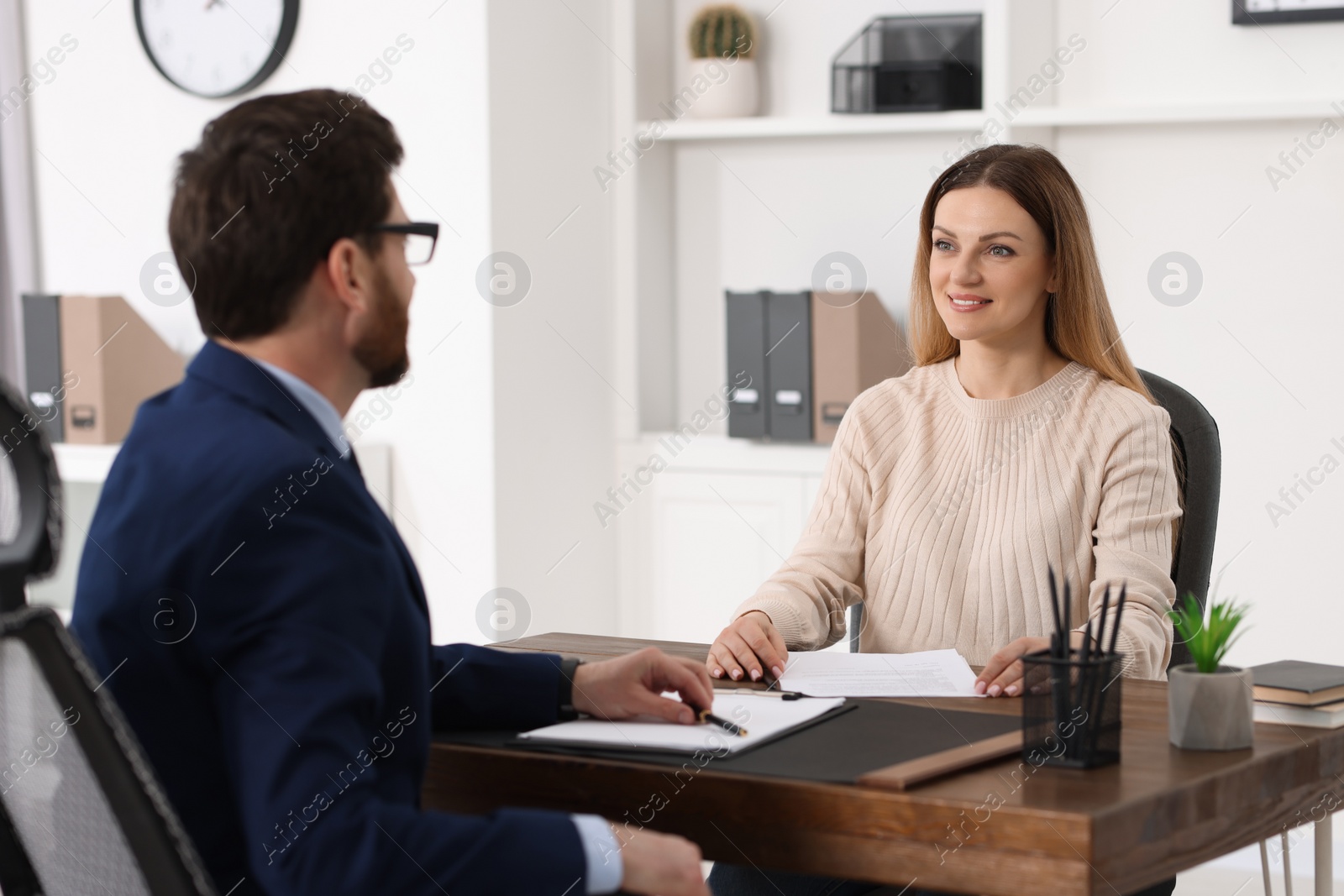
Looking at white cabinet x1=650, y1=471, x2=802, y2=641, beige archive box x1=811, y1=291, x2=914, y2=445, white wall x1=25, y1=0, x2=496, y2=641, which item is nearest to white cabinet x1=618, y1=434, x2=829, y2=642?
white cabinet x1=650, y1=471, x2=802, y2=641

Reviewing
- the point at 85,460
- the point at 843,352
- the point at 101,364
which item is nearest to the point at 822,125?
the point at 843,352

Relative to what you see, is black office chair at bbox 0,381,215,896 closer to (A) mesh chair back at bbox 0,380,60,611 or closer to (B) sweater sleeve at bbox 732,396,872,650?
(A) mesh chair back at bbox 0,380,60,611

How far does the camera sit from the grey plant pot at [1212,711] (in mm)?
1336

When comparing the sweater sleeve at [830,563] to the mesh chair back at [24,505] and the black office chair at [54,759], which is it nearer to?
the black office chair at [54,759]

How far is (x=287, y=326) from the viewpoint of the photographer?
49.2 inches

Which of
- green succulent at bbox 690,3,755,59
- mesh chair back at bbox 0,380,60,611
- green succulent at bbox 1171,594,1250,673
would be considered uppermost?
green succulent at bbox 690,3,755,59

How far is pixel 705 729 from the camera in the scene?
4.70 ft

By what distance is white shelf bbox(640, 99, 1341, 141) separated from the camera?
312 centimetres

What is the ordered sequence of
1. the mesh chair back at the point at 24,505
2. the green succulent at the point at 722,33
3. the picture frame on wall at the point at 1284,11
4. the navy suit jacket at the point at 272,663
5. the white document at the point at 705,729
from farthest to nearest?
the green succulent at the point at 722,33 < the picture frame on wall at the point at 1284,11 < the white document at the point at 705,729 < the navy suit jacket at the point at 272,663 < the mesh chair back at the point at 24,505

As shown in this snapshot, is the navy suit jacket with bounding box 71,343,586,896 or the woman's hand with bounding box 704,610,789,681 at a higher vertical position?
the navy suit jacket with bounding box 71,343,586,896

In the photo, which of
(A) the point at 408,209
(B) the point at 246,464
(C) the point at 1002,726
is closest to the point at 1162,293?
(A) the point at 408,209

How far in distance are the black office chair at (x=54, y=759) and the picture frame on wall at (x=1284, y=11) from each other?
2.99 m

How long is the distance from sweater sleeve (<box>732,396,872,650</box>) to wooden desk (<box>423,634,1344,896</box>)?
612 millimetres

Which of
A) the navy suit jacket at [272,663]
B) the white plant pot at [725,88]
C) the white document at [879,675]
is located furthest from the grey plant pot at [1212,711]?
the white plant pot at [725,88]
